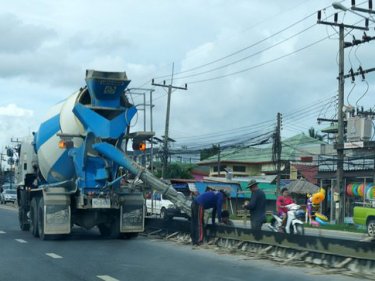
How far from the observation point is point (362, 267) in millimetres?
11086

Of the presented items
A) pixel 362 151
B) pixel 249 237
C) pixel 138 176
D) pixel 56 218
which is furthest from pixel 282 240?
pixel 362 151

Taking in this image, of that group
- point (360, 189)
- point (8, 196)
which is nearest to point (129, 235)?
point (360, 189)

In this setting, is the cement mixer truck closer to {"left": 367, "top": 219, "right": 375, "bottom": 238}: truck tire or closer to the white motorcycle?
the white motorcycle

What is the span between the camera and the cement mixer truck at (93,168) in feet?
53.9

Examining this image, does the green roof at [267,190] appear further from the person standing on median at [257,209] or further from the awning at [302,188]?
the person standing on median at [257,209]

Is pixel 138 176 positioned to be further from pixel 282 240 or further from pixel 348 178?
pixel 348 178

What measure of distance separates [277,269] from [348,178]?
36889mm

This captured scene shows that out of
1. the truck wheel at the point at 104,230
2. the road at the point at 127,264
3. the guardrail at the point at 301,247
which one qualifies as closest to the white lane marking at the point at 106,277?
the road at the point at 127,264

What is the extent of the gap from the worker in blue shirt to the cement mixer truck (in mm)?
1304

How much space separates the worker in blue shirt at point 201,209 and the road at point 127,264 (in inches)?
17.0

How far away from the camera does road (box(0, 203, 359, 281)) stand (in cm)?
1090

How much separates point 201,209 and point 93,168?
2.99 m

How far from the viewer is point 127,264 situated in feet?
40.8

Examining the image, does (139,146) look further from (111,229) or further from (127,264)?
(127,264)
